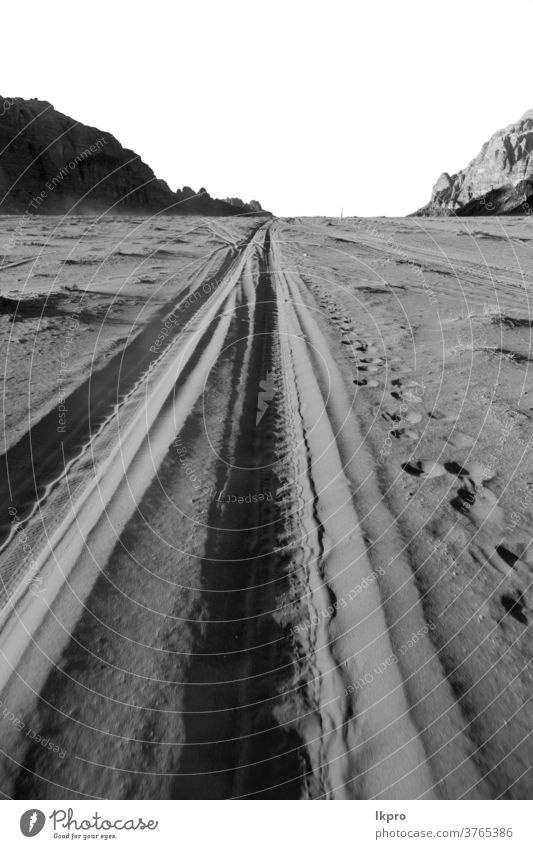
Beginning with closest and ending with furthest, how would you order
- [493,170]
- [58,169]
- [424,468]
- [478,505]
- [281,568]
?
1. [281,568]
2. [478,505]
3. [424,468]
4. [58,169]
5. [493,170]

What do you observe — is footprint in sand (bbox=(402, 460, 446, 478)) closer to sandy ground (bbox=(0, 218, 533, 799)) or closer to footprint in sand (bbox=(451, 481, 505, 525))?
sandy ground (bbox=(0, 218, 533, 799))

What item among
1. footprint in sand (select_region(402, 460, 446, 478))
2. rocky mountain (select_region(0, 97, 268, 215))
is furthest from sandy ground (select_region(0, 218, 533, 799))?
rocky mountain (select_region(0, 97, 268, 215))

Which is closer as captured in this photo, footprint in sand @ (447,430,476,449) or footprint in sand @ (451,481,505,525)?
footprint in sand @ (451,481,505,525)

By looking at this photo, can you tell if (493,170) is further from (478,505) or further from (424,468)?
(478,505)

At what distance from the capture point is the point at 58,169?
6156cm

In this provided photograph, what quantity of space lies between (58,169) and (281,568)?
2944 inches

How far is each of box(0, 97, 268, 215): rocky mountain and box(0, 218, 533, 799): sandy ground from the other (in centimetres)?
5158

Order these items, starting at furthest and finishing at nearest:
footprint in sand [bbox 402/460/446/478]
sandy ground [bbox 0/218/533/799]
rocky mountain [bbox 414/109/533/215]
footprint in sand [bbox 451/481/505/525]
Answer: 1. rocky mountain [bbox 414/109/533/215]
2. footprint in sand [bbox 402/460/446/478]
3. footprint in sand [bbox 451/481/505/525]
4. sandy ground [bbox 0/218/533/799]

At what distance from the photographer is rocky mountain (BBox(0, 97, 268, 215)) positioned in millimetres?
54344

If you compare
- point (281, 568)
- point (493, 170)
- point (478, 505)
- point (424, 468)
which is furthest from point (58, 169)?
point (493, 170)

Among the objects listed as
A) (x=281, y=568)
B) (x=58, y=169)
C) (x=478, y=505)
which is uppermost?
(x=58, y=169)

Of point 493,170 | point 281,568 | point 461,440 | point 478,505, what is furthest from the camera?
point 493,170

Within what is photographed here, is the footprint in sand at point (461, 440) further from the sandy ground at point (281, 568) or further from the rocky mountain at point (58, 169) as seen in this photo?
the rocky mountain at point (58, 169)
